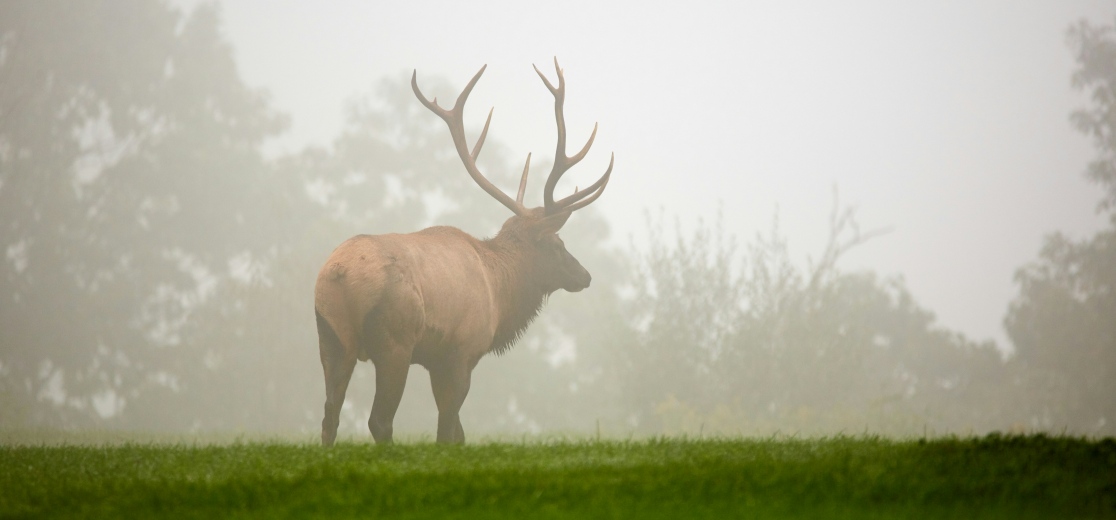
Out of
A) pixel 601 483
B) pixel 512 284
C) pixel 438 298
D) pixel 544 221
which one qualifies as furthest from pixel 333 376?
pixel 601 483

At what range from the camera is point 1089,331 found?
32031 millimetres

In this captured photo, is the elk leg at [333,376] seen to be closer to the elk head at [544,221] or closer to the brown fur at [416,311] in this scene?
the brown fur at [416,311]

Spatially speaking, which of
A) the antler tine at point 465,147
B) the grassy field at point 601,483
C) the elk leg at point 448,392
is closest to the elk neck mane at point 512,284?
→ the antler tine at point 465,147

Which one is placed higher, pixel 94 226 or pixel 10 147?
pixel 10 147

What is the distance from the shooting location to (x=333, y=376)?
392 inches

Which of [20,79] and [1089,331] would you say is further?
[20,79]

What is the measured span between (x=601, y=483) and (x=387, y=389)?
3958 millimetres

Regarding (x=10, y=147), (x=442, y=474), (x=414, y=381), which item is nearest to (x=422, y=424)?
(x=414, y=381)

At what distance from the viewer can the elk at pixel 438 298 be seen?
9.75 meters

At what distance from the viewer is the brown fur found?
32.0ft

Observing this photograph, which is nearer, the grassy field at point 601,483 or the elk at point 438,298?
the grassy field at point 601,483

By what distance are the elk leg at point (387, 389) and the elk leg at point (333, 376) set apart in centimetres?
30

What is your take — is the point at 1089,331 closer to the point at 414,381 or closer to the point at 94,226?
the point at 414,381

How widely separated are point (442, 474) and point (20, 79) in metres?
33.7
